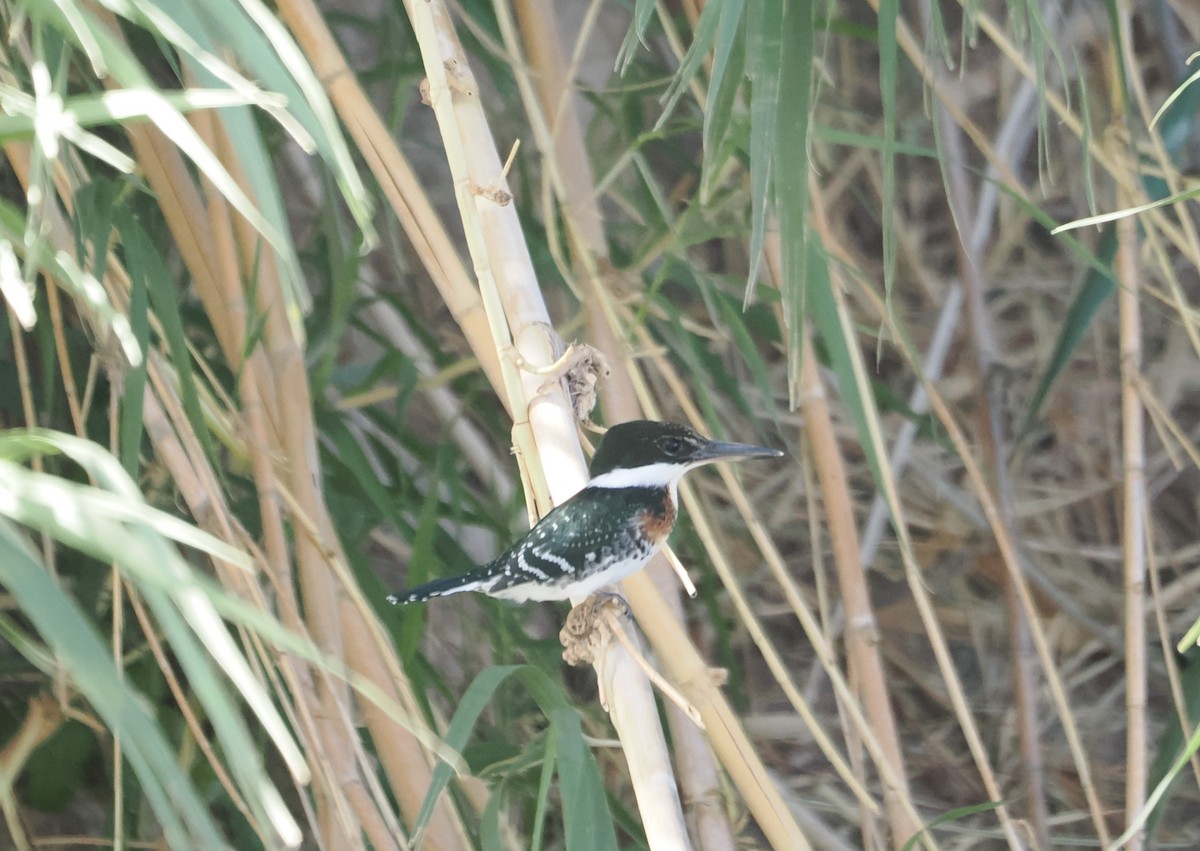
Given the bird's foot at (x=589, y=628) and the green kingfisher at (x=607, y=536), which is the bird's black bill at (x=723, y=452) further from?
the bird's foot at (x=589, y=628)

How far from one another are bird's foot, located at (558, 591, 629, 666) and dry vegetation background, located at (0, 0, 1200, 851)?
0.02 m

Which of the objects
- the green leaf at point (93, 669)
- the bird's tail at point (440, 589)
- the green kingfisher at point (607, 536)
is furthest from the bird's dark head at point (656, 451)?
the green leaf at point (93, 669)

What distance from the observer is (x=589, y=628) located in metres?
0.89

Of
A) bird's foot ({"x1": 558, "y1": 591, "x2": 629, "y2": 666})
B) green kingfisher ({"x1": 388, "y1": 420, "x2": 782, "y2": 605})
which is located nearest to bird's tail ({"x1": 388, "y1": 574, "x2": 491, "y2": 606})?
green kingfisher ({"x1": 388, "y1": 420, "x2": 782, "y2": 605})

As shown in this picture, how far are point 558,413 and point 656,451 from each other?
0.80ft

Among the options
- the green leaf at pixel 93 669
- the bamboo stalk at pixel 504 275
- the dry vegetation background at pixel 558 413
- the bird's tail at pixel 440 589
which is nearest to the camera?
the green leaf at pixel 93 669

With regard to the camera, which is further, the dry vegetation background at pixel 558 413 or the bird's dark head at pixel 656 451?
the bird's dark head at pixel 656 451

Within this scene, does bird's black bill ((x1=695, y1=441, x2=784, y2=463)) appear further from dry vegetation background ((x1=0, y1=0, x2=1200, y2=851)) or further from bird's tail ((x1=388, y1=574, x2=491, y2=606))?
bird's tail ((x1=388, y1=574, x2=491, y2=606))

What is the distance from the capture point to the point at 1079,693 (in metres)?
1.93

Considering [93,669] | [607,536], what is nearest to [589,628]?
[607,536]

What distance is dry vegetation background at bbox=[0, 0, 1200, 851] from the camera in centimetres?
56

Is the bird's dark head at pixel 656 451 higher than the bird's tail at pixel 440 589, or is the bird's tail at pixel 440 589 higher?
the bird's dark head at pixel 656 451

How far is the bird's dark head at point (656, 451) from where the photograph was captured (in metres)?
1.02

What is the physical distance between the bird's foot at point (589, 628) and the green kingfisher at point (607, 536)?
4cm
